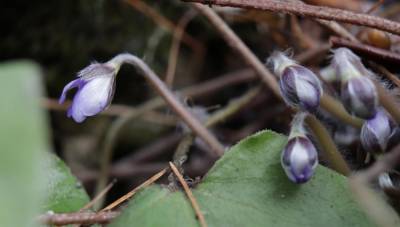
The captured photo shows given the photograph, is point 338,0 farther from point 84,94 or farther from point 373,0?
point 84,94

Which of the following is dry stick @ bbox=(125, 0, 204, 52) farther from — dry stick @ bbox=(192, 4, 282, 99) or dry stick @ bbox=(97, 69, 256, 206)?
dry stick @ bbox=(192, 4, 282, 99)

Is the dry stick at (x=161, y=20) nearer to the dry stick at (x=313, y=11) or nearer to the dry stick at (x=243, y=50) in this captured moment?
the dry stick at (x=243, y=50)

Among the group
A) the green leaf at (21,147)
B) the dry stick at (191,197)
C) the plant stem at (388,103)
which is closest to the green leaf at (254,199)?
the dry stick at (191,197)

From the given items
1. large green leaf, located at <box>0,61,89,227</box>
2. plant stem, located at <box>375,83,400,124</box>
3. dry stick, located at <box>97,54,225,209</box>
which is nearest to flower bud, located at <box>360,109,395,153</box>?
plant stem, located at <box>375,83,400,124</box>

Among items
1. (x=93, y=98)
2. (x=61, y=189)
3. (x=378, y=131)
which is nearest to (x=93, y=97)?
(x=93, y=98)

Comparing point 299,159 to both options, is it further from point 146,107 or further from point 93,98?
point 146,107
